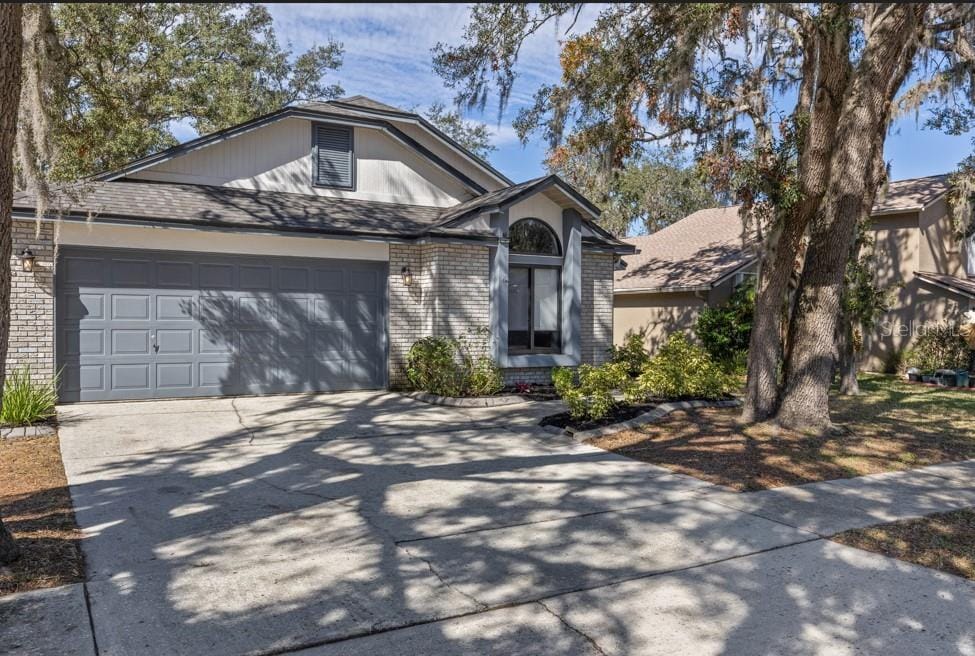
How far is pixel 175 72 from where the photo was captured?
19.4 meters

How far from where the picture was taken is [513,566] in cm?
466

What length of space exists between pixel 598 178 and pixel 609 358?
3820mm

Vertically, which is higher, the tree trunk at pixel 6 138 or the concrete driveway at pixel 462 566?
the tree trunk at pixel 6 138

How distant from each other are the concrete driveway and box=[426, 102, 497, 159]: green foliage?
25.8 metres

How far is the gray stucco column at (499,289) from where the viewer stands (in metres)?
13.4

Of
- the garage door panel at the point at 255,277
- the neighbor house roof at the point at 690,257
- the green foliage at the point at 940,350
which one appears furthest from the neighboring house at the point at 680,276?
the garage door panel at the point at 255,277

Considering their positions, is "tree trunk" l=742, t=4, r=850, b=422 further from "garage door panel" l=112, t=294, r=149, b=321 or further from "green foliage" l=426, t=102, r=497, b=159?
"green foliage" l=426, t=102, r=497, b=159

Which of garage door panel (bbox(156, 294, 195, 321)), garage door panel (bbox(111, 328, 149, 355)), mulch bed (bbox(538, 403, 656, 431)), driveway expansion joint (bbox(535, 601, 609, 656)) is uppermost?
garage door panel (bbox(156, 294, 195, 321))

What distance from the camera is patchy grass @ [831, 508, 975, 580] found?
4.83m

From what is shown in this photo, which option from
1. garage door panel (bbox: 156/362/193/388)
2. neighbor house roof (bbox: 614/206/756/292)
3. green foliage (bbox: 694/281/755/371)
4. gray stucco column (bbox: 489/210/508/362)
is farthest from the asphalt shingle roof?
green foliage (bbox: 694/281/755/371)

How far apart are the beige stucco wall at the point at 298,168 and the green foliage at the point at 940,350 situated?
12890 mm

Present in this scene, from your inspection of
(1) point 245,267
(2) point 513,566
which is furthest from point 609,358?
(2) point 513,566

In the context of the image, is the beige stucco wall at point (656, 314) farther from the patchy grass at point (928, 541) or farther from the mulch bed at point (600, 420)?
the patchy grass at point (928, 541)

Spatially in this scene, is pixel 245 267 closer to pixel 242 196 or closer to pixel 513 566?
pixel 242 196
